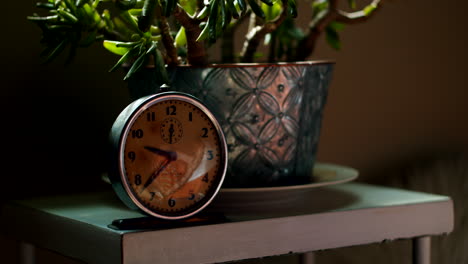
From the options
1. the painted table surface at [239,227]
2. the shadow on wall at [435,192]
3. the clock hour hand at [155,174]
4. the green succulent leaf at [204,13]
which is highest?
the green succulent leaf at [204,13]

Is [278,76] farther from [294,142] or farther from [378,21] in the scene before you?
[378,21]

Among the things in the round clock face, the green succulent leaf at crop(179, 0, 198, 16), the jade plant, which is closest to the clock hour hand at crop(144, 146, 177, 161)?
the round clock face

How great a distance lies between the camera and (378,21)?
1717 mm

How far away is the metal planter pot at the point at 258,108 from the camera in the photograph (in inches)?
39.6

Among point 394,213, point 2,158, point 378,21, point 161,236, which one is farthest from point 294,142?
point 378,21

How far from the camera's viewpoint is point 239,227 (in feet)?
3.04

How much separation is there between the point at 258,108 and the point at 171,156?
0.19 m

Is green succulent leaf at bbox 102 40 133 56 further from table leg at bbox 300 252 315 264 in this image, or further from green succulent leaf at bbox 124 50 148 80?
table leg at bbox 300 252 315 264

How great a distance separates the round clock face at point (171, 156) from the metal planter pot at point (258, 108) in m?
0.11

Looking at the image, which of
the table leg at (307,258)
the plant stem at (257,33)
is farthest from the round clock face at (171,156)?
the table leg at (307,258)

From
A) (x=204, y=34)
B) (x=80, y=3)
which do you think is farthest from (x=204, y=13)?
(x=80, y=3)

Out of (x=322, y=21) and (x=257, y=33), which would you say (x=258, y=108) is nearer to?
(x=257, y=33)

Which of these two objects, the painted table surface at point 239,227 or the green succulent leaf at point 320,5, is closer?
the painted table surface at point 239,227

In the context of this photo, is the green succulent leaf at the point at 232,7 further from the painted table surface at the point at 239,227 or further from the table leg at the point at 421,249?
the table leg at the point at 421,249
